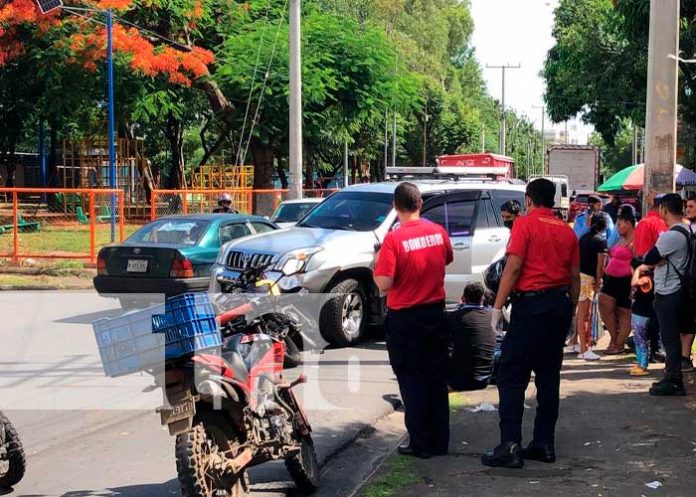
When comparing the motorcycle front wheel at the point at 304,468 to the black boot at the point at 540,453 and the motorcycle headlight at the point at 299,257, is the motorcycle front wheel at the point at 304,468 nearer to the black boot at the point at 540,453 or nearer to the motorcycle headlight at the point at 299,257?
the black boot at the point at 540,453

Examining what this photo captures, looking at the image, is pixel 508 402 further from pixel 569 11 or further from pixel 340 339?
pixel 569 11

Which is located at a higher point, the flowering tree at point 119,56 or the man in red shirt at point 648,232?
the flowering tree at point 119,56

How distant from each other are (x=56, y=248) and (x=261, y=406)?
52.6 ft

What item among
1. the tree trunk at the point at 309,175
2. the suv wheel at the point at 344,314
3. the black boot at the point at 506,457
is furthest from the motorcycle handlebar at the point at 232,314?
the tree trunk at the point at 309,175

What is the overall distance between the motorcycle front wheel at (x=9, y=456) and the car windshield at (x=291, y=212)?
12358mm

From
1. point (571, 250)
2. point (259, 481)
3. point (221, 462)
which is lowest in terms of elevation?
point (259, 481)

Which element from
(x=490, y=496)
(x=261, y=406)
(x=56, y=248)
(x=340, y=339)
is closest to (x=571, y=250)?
(x=490, y=496)

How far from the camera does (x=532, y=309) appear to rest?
5.93 m

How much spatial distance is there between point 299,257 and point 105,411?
3.25 metres

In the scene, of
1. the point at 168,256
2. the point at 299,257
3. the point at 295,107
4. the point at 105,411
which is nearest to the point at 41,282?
the point at 168,256

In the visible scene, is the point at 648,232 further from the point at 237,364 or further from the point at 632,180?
the point at 632,180

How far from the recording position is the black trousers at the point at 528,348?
592 centimetres

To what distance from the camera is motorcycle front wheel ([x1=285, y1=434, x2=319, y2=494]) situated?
5.41 meters

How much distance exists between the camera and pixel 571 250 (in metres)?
6.06
